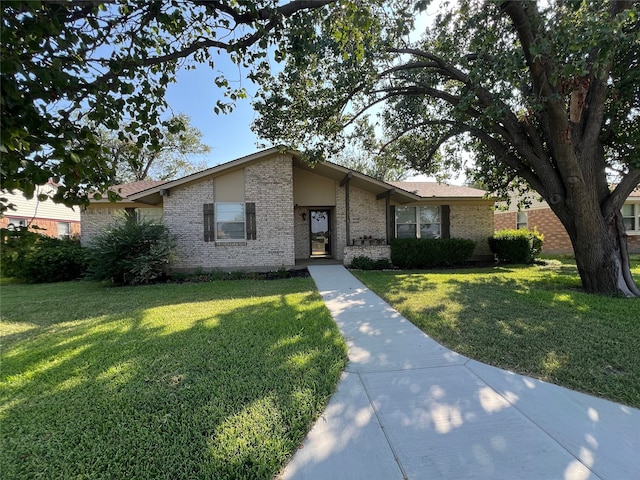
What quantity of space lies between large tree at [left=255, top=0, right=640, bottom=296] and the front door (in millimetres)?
5339

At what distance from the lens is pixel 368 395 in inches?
120

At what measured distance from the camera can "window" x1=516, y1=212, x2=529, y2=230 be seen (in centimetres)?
1923

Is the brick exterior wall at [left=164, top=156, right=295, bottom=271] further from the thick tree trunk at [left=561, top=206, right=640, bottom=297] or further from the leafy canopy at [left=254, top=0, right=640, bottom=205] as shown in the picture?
the thick tree trunk at [left=561, top=206, right=640, bottom=297]

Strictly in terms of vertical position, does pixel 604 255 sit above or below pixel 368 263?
above

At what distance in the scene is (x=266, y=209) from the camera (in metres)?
11.7

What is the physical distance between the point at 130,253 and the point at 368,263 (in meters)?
8.53

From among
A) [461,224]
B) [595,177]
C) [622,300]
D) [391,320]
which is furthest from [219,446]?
[461,224]

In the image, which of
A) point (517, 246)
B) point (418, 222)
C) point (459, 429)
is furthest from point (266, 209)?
point (517, 246)

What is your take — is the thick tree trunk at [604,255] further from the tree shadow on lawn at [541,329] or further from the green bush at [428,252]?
the green bush at [428,252]

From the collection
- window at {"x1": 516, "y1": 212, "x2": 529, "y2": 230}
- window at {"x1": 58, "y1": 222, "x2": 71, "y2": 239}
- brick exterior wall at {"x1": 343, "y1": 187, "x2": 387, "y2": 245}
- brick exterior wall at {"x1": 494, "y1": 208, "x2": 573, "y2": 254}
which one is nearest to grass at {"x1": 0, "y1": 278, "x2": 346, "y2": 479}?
brick exterior wall at {"x1": 343, "y1": 187, "x2": 387, "y2": 245}

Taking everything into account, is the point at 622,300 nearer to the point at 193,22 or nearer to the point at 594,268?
the point at 594,268

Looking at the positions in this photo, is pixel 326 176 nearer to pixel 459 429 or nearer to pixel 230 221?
pixel 230 221

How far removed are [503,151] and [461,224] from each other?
677 centimetres

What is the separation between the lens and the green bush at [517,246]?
1366 centimetres
